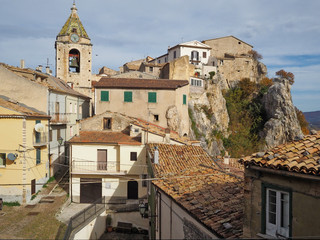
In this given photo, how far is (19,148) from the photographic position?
21.4 m

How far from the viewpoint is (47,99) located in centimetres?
2567

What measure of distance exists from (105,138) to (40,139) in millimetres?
5224

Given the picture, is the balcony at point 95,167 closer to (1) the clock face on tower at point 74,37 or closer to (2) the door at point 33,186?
(2) the door at point 33,186

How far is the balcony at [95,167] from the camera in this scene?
76.1ft

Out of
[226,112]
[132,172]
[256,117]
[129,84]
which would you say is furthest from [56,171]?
[256,117]

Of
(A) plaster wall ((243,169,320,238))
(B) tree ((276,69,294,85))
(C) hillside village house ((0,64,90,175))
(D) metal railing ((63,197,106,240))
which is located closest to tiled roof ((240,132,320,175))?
(A) plaster wall ((243,169,320,238))

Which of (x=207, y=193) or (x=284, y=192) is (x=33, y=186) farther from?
(x=284, y=192)

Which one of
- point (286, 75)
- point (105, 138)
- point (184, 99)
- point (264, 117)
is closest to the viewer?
point (105, 138)

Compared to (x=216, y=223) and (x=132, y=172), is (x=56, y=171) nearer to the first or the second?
(x=132, y=172)

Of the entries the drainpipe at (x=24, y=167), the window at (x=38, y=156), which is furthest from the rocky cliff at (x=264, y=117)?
the drainpipe at (x=24, y=167)

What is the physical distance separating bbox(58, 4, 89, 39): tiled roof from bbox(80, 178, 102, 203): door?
72.4 ft

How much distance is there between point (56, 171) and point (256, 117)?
3410 cm

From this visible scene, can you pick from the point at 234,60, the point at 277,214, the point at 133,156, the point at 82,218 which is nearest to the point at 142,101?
the point at 133,156

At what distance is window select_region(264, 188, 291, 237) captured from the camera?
600cm
